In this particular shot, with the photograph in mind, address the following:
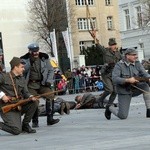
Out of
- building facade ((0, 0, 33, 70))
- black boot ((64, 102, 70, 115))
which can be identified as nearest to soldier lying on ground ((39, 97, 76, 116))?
black boot ((64, 102, 70, 115))

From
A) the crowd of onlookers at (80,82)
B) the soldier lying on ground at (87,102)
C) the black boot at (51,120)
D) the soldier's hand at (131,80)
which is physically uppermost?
the soldier's hand at (131,80)

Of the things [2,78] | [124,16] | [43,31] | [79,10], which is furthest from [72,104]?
[79,10]

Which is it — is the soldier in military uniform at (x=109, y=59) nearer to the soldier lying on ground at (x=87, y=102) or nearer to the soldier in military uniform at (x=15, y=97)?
the soldier lying on ground at (x=87, y=102)

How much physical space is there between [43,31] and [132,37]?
9373mm

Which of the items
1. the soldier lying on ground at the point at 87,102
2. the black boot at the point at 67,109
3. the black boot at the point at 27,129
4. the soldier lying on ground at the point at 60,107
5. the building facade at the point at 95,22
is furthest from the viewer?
the building facade at the point at 95,22

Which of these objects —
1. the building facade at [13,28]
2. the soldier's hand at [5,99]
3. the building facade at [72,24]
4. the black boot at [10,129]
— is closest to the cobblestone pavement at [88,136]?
the black boot at [10,129]

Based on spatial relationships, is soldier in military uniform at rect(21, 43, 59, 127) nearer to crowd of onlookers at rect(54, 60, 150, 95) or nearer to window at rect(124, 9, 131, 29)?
crowd of onlookers at rect(54, 60, 150, 95)

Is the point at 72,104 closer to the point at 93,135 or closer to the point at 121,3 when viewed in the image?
the point at 93,135

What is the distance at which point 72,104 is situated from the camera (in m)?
18.0

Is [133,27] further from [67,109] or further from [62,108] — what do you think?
[62,108]

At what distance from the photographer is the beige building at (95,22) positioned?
69.7m

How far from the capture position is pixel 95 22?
71.5m

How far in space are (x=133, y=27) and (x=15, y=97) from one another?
51243mm

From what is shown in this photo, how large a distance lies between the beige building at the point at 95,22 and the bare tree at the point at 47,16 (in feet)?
22.7
